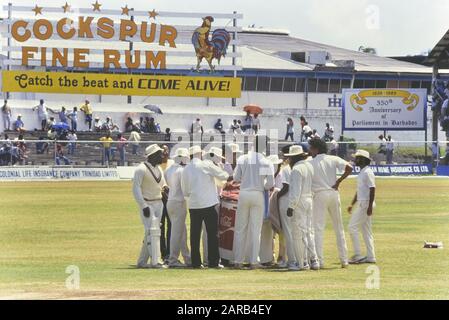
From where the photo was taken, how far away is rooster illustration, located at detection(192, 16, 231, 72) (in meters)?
75.6

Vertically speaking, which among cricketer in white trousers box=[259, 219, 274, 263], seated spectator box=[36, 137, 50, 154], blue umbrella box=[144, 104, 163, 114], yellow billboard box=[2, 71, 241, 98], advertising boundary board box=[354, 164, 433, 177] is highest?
yellow billboard box=[2, 71, 241, 98]

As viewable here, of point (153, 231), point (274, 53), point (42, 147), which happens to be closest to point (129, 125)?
point (42, 147)

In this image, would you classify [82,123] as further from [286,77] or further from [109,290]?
[109,290]

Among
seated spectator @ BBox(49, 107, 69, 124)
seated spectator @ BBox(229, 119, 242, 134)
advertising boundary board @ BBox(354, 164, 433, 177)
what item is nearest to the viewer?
advertising boundary board @ BBox(354, 164, 433, 177)

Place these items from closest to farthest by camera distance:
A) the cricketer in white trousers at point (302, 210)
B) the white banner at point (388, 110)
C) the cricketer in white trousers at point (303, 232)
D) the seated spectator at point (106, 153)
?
the cricketer in white trousers at point (302, 210) → the cricketer in white trousers at point (303, 232) → the seated spectator at point (106, 153) → the white banner at point (388, 110)

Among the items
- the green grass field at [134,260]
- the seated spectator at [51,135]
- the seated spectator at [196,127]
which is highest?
the seated spectator at [196,127]

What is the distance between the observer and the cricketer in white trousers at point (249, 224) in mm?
19641

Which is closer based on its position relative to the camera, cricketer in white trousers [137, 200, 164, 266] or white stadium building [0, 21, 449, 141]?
cricketer in white trousers [137, 200, 164, 266]

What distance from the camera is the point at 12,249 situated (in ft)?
76.4

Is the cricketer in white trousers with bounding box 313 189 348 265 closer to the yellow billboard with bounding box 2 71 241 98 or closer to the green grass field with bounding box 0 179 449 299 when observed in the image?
the green grass field with bounding box 0 179 449 299

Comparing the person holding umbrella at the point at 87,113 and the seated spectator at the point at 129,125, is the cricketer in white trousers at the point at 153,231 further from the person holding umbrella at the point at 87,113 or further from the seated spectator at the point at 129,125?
the seated spectator at the point at 129,125

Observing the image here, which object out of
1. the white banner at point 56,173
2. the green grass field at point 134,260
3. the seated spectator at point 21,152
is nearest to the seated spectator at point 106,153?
the white banner at point 56,173

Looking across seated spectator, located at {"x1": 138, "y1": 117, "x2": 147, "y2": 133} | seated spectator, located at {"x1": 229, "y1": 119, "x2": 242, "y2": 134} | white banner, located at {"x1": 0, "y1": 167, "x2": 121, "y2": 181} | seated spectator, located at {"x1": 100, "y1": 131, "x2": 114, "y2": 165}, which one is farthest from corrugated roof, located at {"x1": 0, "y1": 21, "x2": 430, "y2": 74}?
white banner, located at {"x1": 0, "y1": 167, "x2": 121, "y2": 181}

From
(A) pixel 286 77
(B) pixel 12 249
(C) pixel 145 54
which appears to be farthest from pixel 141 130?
(B) pixel 12 249
